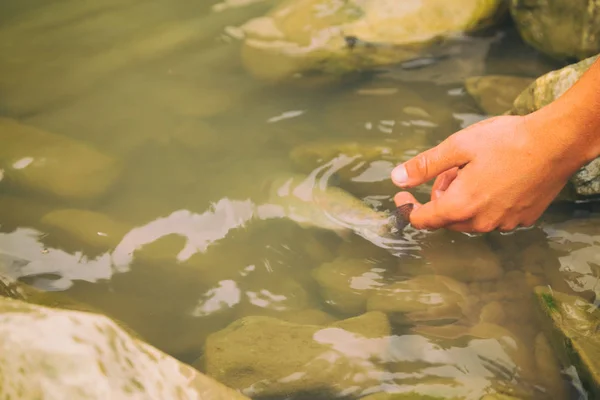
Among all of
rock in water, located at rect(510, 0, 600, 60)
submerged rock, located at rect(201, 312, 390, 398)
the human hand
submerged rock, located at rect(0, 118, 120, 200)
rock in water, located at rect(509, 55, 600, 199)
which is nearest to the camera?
submerged rock, located at rect(201, 312, 390, 398)

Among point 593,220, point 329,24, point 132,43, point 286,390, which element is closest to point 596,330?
point 593,220

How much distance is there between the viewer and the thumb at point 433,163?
2.37m

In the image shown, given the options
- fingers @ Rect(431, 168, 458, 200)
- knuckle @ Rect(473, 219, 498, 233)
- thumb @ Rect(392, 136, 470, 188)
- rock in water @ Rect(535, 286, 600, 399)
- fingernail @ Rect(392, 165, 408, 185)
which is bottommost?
rock in water @ Rect(535, 286, 600, 399)

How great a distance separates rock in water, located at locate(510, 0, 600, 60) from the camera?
10.8 feet

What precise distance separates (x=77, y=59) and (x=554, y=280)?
342cm

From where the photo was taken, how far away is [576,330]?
213 cm

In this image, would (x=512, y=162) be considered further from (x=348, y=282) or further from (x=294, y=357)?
(x=294, y=357)

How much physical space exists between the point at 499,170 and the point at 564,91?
750 mm

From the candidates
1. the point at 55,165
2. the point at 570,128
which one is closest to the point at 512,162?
the point at 570,128

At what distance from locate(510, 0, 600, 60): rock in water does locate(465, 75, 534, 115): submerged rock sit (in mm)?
310

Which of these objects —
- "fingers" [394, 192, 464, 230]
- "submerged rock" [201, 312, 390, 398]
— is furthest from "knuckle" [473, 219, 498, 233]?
"submerged rock" [201, 312, 390, 398]

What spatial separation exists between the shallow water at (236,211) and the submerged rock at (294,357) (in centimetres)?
3

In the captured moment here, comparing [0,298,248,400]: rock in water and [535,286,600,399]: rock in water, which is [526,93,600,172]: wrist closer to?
[535,286,600,399]: rock in water

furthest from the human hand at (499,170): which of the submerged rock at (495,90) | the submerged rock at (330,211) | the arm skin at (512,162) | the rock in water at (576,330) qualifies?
the submerged rock at (495,90)
